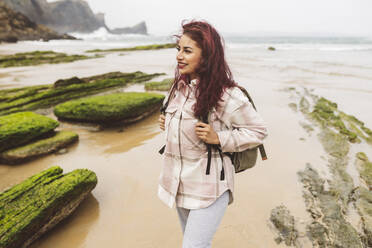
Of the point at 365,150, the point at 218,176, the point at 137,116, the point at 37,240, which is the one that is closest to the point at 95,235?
the point at 37,240

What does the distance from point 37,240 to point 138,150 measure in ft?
9.52

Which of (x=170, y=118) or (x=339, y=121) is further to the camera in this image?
(x=339, y=121)

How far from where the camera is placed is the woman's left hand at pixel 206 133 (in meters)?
1.85

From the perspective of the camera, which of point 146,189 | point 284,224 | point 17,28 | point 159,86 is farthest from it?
point 17,28

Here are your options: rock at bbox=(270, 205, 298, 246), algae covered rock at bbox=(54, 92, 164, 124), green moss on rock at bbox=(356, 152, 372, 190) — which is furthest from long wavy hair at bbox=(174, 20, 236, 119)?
algae covered rock at bbox=(54, 92, 164, 124)

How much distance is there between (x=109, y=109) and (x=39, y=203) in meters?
4.03

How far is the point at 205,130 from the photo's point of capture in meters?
1.85

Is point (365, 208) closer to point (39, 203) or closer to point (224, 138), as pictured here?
point (224, 138)

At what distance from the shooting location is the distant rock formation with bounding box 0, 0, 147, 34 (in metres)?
133

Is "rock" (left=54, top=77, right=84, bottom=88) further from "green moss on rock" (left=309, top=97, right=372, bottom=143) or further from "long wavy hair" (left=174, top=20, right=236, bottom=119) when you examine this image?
"long wavy hair" (left=174, top=20, right=236, bottom=119)

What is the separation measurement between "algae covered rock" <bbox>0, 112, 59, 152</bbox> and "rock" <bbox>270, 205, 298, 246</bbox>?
5301mm

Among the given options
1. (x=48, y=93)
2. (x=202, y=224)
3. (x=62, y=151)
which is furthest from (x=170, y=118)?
(x=48, y=93)

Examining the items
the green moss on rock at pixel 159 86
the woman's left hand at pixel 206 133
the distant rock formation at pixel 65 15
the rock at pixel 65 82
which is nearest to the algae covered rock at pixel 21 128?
the rock at pixel 65 82

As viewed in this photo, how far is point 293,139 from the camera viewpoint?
6.20 metres
